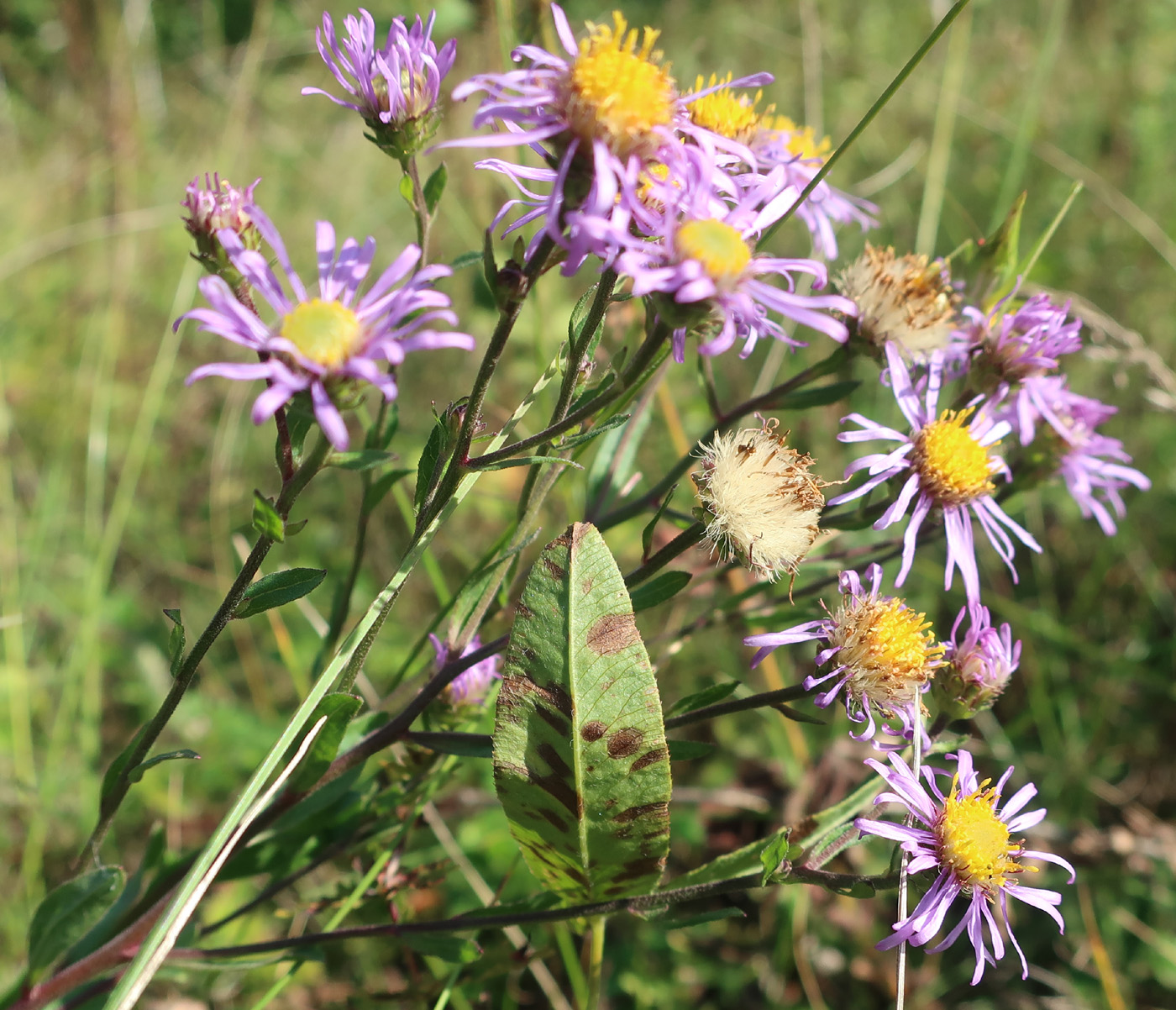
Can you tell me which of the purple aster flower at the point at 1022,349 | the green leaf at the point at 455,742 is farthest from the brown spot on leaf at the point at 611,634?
the purple aster flower at the point at 1022,349

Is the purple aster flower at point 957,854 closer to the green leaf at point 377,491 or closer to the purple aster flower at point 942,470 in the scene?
the purple aster flower at point 942,470

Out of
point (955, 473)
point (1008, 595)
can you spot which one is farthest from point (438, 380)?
point (955, 473)

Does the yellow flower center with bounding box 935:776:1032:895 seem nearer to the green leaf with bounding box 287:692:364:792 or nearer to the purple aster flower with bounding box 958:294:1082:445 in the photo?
the purple aster flower with bounding box 958:294:1082:445

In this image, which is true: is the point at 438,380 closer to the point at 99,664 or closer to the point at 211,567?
the point at 211,567

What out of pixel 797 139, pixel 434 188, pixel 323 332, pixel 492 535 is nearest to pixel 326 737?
pixel 323 332

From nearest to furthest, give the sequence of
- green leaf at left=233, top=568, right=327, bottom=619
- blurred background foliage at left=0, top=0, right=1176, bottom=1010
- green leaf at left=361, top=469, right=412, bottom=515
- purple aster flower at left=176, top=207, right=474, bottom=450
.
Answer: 1. purple aster flower at left=176, top=207, right=474, bottom=450
2. green leaf at left=233, top=568, right=327, bottom=619
3. green leaf at left=361, top=469, right=412, bottom=515
4. blurred background foliage at left=0, top=0, right=1176, bottom=1010

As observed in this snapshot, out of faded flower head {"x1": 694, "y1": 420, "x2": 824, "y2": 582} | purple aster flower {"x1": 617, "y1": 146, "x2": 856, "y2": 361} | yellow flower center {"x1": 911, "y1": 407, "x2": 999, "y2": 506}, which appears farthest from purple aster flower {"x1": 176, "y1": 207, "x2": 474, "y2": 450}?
yellow flower center {"x1": 911, "y1": 407, "x2": 999, "y2": 506}

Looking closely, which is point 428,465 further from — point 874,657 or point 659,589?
point 874,657
